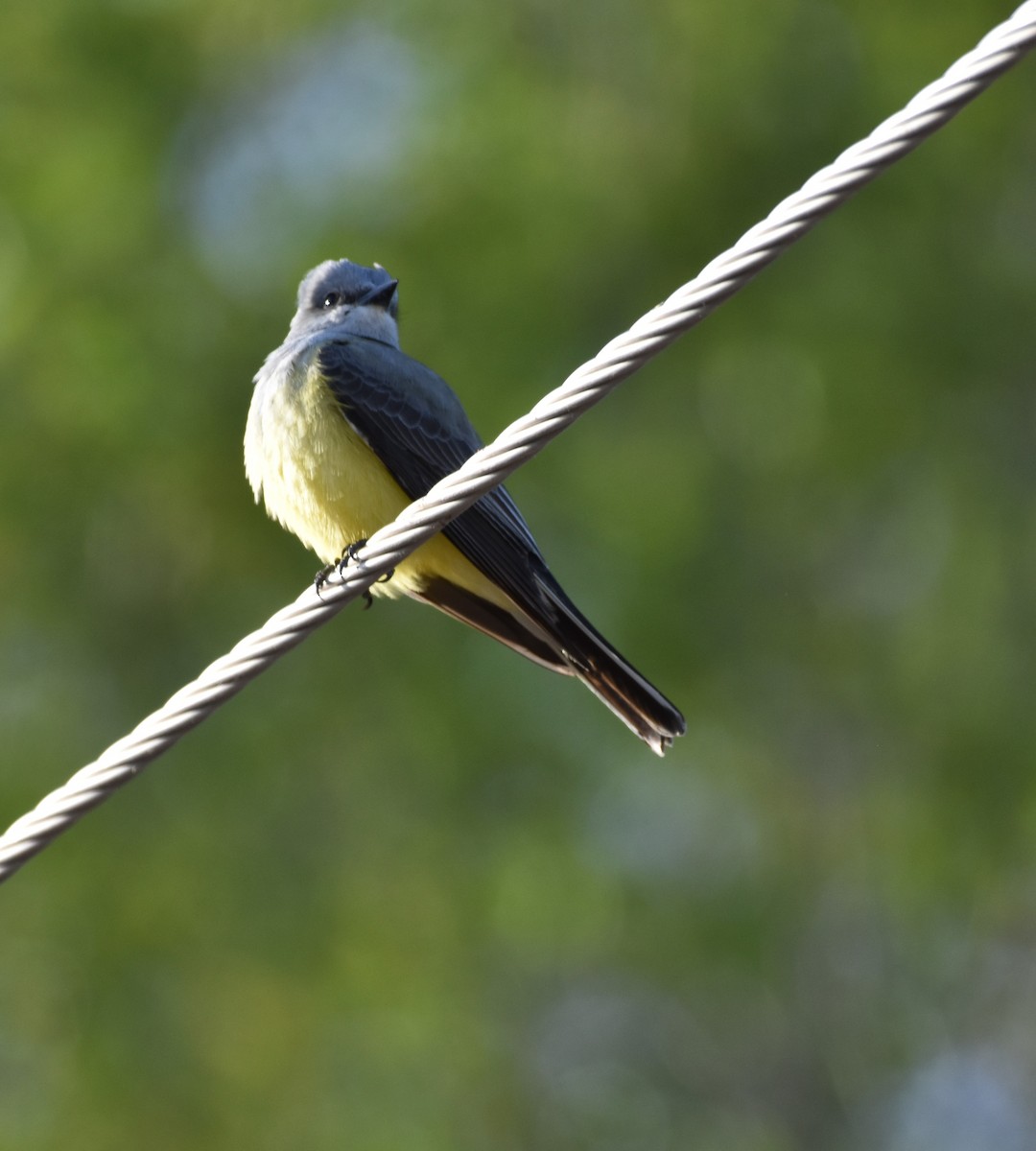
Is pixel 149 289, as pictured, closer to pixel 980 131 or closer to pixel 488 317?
pixel 488 317

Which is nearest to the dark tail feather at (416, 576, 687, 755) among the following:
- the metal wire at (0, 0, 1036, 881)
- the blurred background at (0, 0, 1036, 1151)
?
the metal wire at (0, 0, 1036, 881)

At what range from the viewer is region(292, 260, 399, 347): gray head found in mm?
5793

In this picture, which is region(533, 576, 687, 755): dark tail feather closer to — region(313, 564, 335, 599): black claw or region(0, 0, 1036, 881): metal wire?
region(313, 564, 335, 599): black claw

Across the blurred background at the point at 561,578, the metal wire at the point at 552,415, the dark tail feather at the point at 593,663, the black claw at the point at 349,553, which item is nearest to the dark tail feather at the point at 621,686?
the dark tail feather at the point at 593,663

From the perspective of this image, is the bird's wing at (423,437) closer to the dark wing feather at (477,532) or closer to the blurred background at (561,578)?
Result: the dark wing feather at (477,532)

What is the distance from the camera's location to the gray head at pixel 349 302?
5793mm

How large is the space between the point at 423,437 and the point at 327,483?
1.28ft

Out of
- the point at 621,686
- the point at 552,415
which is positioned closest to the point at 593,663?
the point at 621,686

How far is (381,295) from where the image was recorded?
585 centimetres

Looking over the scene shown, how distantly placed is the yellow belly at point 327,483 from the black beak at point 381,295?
0.93m

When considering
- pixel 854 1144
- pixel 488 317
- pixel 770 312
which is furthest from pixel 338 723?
pixel 854 1144

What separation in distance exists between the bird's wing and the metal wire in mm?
1445

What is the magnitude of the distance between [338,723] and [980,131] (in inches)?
202

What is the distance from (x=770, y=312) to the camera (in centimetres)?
941
